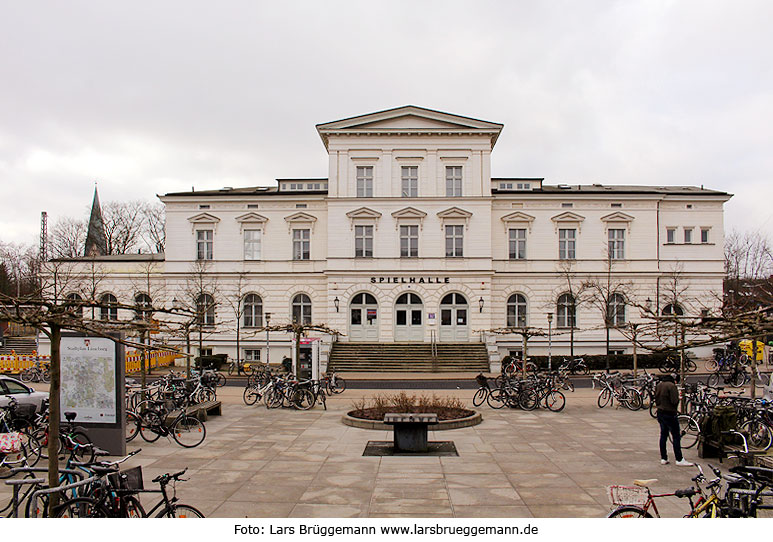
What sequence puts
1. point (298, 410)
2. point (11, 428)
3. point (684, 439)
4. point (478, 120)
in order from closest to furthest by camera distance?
point (11, 428)
point (684, 439)
point (298, 410)
point (478, 120)

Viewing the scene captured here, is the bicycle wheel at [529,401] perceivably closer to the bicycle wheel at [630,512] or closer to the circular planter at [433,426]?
the circular planter at [433,426]

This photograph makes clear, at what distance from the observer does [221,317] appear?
40.6 m

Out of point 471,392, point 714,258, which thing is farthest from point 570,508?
point 714,258

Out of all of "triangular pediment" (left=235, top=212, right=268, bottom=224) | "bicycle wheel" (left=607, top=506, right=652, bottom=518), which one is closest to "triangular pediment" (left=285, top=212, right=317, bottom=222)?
"triangular pediment" (left=235, top=212, right=268, bottom=224)

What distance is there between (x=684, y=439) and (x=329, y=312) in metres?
26.3

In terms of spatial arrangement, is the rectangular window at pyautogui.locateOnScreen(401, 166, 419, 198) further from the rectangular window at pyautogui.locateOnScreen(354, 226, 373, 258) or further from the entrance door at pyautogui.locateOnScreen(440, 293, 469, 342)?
the entrance door at pyautogui.locateOnScreen(440, 293, 469, 342)

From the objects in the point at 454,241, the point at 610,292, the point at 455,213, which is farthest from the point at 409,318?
the point at 610,292

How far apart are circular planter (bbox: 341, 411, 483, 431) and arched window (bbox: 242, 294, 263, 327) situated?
2468cm

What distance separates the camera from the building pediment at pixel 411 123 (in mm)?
38406

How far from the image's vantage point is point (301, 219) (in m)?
40.6

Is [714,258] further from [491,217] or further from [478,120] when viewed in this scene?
[478,120]

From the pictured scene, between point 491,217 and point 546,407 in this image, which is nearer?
point 546,407

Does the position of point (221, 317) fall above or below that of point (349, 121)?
below

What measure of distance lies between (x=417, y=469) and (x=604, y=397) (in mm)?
12653
